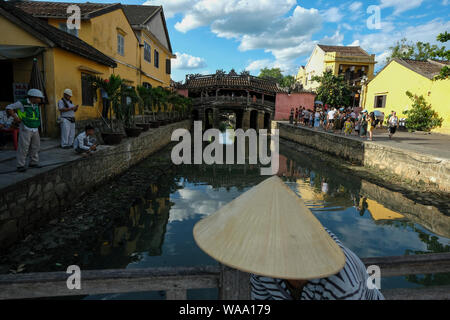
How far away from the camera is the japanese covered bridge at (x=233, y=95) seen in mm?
28406

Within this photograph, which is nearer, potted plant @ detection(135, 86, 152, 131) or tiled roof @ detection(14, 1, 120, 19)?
tiled roof @ detection(14, 1, 120, 19)

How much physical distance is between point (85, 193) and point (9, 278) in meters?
5.30

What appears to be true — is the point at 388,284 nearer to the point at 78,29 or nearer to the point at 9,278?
the point at 9,278

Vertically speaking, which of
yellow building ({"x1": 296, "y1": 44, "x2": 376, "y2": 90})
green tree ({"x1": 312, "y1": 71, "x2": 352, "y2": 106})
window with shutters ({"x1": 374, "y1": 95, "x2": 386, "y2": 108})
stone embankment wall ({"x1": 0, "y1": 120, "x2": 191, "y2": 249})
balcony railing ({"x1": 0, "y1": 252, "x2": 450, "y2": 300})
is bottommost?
stone embankment wall ({"x1": 0, "y1": 120, "x2": 191, "y2": 249})

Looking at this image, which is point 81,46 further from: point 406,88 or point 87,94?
point 406,88

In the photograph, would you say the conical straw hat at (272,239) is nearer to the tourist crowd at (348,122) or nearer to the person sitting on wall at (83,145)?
the person sitting on wall at (83,145)

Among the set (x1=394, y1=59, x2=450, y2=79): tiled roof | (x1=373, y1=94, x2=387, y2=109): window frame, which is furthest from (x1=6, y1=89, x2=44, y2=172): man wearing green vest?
(x1=373, y1=94, x2=387, y2=109): window frame

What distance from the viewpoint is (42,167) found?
533 cm

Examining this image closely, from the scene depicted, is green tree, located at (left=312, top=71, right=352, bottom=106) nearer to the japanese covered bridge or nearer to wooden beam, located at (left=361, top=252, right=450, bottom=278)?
the japanese covered bridge

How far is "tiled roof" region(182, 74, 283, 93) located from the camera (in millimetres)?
29047

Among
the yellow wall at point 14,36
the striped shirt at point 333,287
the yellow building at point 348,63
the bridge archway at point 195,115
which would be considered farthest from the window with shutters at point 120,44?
the yellow building at point 348,63

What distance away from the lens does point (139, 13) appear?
62.3 ft

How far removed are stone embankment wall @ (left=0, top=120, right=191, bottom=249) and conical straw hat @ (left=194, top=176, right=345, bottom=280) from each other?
3.98 metres

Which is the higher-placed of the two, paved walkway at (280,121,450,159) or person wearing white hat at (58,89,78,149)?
person wearing white hat at (58,89,78,149)
